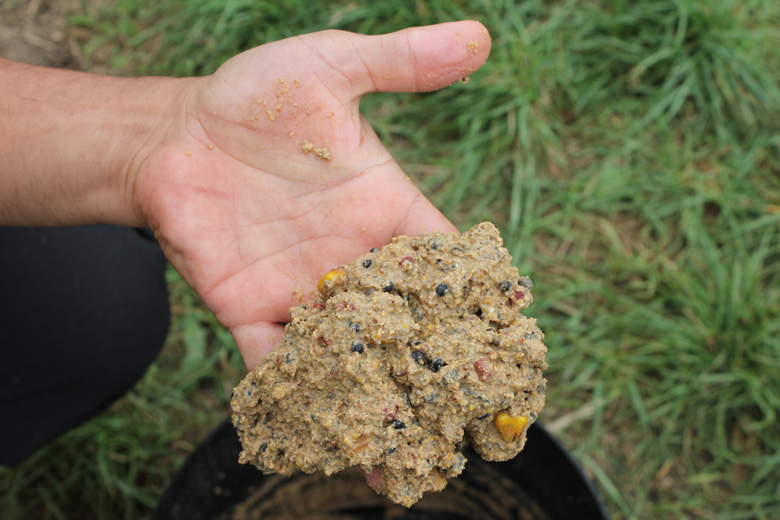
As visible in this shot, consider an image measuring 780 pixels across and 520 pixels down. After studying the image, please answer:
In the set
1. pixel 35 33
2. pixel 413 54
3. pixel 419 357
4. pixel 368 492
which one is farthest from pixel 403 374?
pixel 35 33

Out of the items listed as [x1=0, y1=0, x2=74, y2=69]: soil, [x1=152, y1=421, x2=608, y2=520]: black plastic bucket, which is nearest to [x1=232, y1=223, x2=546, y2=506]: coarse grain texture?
[x1=152, y1=421, x2=608, y2=520]: black plastic bucket

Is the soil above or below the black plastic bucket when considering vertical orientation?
above

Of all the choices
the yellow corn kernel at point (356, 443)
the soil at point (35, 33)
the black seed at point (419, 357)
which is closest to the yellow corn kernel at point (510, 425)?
the black seed at point (419, 357)

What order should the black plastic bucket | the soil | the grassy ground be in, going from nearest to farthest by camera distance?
the black plastic bucket
the grassy ground
the soil

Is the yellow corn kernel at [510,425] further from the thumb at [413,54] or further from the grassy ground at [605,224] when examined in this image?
the grassy ground at [605,224]

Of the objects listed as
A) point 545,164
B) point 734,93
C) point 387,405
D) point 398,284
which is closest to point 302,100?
point 398,284

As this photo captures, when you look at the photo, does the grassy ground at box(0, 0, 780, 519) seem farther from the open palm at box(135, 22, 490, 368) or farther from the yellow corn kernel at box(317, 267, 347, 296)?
the yellow corn kernel at box(317, 267, 347, 296)
